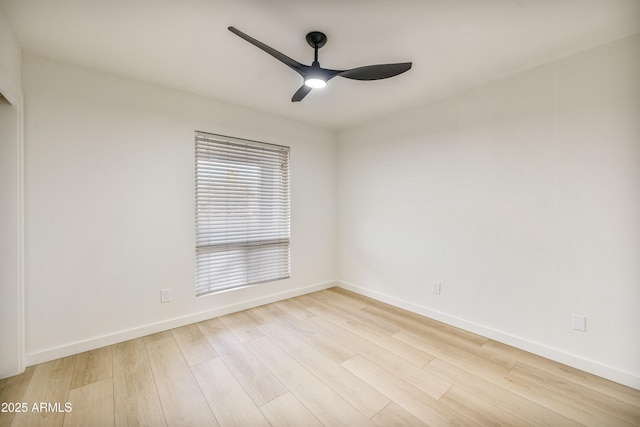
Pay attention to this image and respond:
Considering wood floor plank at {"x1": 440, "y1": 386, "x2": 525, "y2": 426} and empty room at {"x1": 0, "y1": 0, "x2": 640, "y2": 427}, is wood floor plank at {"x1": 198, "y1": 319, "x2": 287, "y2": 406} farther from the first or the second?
wood floor plank at {"x1": 440, "y1": 386, "x2": 525, "y2": 426}

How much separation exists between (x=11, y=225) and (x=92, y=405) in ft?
4.52

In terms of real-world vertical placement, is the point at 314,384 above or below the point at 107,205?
below

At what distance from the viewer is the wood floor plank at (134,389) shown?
1.49 metres

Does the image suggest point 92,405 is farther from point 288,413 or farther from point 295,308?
point 295,308

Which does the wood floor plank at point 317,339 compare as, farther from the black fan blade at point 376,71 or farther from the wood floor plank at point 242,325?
the black fan blade at point 376,71

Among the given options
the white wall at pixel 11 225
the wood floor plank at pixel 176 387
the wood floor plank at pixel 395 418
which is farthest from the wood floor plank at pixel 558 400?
the white wall at pixel 11 225

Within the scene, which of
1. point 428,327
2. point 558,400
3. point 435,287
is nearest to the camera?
point 558,400

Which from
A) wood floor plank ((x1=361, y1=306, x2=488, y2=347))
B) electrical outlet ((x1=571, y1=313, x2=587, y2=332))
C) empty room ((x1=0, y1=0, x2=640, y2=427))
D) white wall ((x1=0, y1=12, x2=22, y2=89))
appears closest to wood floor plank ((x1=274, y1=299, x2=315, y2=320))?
empty room ((x1=0, y1=0, x2=640, y2=427))

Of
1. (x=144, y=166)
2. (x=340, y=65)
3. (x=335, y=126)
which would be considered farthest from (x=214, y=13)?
(x=335, y=126)

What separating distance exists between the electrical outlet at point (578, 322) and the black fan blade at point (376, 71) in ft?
7.43

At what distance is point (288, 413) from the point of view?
60.4 inches

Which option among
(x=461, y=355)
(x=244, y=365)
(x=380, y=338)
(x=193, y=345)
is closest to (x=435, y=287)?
(x=461, y=355)

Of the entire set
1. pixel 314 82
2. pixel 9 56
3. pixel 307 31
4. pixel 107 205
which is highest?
pixel 307 31

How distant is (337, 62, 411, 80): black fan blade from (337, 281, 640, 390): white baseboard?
7.96 ft
